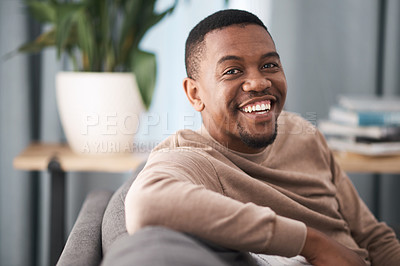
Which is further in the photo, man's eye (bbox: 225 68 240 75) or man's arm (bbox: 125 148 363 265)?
man's eye (bbox: 225 68 240 75)

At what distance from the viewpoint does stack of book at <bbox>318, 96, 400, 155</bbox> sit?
1895 mm

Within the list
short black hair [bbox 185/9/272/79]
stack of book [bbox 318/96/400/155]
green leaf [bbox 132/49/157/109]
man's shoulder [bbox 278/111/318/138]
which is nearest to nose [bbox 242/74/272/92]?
short black hair [bbox 185/9/272/79]

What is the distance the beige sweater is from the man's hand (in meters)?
0.04

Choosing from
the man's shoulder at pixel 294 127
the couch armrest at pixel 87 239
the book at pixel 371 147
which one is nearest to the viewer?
the couch armrest at pixel 87 239

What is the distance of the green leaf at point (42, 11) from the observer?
1820mm

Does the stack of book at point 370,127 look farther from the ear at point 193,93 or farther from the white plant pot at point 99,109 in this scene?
the ear at point 193,93

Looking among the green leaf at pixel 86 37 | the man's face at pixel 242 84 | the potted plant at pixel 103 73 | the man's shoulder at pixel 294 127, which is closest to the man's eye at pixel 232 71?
the man's face at pixel 242 84

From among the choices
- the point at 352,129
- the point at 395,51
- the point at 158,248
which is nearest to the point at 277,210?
Answer: the point at 158,248

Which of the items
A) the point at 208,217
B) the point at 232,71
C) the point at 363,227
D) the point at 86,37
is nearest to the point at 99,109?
the point at 86,37

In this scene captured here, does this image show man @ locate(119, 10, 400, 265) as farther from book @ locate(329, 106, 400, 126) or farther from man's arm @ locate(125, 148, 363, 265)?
book @ locate(329, 106, 400, 126)

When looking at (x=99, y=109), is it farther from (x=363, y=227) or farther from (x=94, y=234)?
(x=363, y=227)

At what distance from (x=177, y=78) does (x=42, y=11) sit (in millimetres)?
619

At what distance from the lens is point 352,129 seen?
1937 mm

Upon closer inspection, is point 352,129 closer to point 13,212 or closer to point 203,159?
point 203,159
